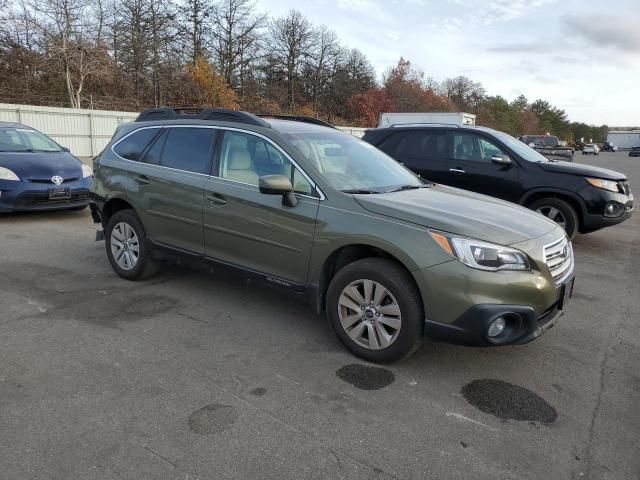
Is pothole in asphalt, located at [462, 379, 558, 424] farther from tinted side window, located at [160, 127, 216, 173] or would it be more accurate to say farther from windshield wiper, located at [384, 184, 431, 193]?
tinted side window, located at [160, 127, 216, 173]

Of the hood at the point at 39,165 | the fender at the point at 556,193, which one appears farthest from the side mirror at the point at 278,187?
the hood at the point at 39,165

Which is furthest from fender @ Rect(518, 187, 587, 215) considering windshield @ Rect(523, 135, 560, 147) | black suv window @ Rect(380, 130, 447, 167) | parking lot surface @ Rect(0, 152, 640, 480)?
windshield @ Rect(523, 135, 560, 147)

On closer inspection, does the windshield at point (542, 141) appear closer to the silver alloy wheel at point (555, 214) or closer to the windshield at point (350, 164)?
the silver alloy wheel at point (555, 214)

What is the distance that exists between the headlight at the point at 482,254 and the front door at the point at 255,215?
1048 mm

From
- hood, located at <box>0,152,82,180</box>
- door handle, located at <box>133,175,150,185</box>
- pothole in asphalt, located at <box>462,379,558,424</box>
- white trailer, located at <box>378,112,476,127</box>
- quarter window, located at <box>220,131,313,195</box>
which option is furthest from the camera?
white trailer, located at <box>378,112,476,127</box>

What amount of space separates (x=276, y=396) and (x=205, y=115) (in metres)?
2.79

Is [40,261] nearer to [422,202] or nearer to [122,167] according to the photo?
[122,167]

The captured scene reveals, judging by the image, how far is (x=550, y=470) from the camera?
255 cm

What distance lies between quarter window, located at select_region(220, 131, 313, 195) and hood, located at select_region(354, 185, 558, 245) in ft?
1.88

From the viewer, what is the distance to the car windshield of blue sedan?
865 centimetres

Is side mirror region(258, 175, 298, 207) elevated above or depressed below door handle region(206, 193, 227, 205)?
above

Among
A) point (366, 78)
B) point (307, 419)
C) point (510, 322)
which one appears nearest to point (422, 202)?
point (510, 322)

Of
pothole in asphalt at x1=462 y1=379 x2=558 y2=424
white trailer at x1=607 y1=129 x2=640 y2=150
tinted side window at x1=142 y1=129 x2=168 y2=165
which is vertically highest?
white trailer at x1=607 y1=129 x2=640 y2=150

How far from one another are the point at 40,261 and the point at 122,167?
1.75 meters
